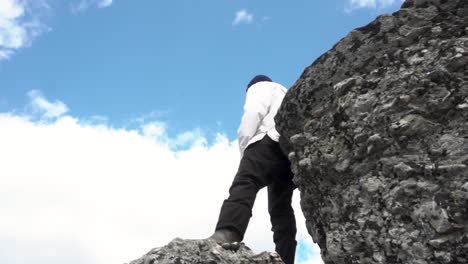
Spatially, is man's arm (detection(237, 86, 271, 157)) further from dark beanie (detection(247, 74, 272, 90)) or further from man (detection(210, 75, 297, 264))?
dark beanie (detection(247, 74, 272, 90))

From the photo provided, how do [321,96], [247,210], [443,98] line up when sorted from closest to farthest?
[443,98] → [321,96] → [247,210]

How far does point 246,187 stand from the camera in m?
5.72

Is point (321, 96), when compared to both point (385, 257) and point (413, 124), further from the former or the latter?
point (385, 257)

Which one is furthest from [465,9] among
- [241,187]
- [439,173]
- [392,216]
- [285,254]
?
[285,254]

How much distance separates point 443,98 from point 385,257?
4.67ft

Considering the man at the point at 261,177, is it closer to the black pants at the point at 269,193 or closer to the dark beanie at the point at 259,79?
the black pants at the point at 269,193

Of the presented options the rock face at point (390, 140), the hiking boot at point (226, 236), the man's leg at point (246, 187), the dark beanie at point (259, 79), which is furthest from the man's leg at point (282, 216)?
the dark beanie at point (259, 79)

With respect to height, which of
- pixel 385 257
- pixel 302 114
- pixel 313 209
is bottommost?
pixel 385 257

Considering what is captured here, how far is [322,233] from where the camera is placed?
471 cm

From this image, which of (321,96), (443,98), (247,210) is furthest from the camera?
(247,210)

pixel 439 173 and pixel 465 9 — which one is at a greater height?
pixel 465 9

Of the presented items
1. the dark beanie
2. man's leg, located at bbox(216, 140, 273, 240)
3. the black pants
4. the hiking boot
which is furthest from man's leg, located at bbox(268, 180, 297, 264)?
the dark beanie

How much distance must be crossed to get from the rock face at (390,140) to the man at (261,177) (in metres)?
0.85

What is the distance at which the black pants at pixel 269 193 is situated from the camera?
5.53m
